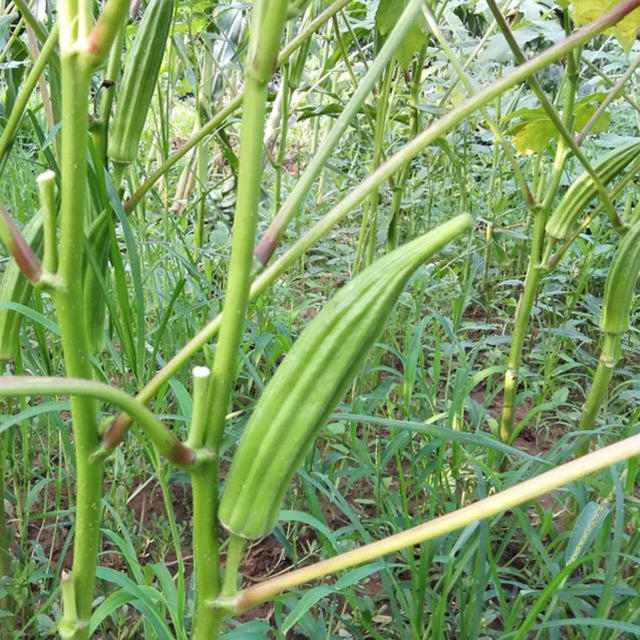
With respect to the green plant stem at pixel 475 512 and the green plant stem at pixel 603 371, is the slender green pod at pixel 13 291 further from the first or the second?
the green plant stem at pixel 603 371

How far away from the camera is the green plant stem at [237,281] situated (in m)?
0.38

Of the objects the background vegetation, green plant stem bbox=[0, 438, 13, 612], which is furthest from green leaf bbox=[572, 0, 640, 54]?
green plant stem bbox=[0, 438, 13, 612]

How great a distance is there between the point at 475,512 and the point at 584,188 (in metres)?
0.76

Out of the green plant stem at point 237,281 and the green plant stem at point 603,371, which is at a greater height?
the green plant stem at point 237,281

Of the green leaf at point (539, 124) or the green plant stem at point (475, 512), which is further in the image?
the green leaf at point (539, 124)

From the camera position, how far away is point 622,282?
980 mm

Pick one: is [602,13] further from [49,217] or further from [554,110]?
[49,217]

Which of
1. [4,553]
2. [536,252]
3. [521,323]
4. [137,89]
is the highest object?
[137,89]

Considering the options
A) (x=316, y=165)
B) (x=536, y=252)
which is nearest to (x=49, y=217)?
(x=316, y=165)

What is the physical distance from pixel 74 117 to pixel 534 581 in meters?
0.81

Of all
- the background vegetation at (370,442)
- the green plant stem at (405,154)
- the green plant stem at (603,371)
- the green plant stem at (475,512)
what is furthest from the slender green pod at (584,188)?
the green plant stem at (475,512)

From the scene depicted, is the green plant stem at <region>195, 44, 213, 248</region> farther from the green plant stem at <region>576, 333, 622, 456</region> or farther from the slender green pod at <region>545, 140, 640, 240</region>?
the green plant stem at <region>576, 333, 622, 456</region>

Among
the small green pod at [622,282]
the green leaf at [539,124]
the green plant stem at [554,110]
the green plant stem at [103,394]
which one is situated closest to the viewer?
the green plant stem at [103,394]

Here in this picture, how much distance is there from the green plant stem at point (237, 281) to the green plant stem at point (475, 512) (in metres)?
0.03
